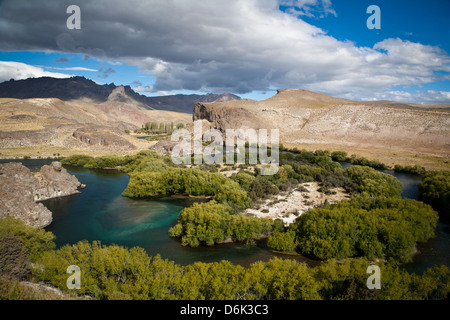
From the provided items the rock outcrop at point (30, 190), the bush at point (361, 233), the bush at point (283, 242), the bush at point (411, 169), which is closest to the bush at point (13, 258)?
the rock outcrop at point (30, 190)

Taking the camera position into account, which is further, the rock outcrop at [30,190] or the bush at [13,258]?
the rock outcrop at [30,190]

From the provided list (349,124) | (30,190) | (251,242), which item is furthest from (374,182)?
(349,124)

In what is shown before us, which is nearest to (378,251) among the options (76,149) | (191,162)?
(191,162)

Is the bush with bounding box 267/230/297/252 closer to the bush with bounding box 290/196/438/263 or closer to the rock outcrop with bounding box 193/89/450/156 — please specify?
the bush with bounding box 290/196/438/263

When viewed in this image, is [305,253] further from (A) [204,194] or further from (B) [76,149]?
(B) [76,149]

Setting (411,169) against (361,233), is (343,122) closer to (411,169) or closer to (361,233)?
(411,169)

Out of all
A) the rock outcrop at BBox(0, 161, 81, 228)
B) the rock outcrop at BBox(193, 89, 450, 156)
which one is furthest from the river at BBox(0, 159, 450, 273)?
the rock outcrop at BBox(193, 89, 450, 156)

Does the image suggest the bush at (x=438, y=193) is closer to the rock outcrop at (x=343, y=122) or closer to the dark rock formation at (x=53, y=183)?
the rock outcrop at (x=343, y=122)
